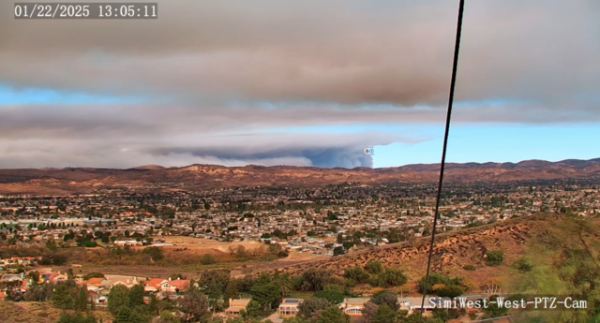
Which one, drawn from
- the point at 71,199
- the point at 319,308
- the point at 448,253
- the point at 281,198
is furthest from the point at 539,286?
the point at 71,199

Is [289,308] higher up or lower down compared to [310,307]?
lower down

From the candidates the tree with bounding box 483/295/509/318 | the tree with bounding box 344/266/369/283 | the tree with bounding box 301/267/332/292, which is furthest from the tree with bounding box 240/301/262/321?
the tree with bounding box 483/295/509/318

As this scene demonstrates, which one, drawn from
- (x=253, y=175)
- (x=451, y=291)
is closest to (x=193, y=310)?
(x=451, y=291)

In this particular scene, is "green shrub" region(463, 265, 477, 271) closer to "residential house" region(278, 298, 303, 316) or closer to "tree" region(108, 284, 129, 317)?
"residential house" region(278, 298, 303, 316)

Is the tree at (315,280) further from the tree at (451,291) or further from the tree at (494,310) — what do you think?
the tree at (494,310)

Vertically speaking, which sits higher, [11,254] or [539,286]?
[539,286]

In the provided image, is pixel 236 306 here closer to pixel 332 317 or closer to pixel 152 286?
pixel 332 317

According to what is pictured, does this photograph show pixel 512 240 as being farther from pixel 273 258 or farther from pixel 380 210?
pixel 380 210
